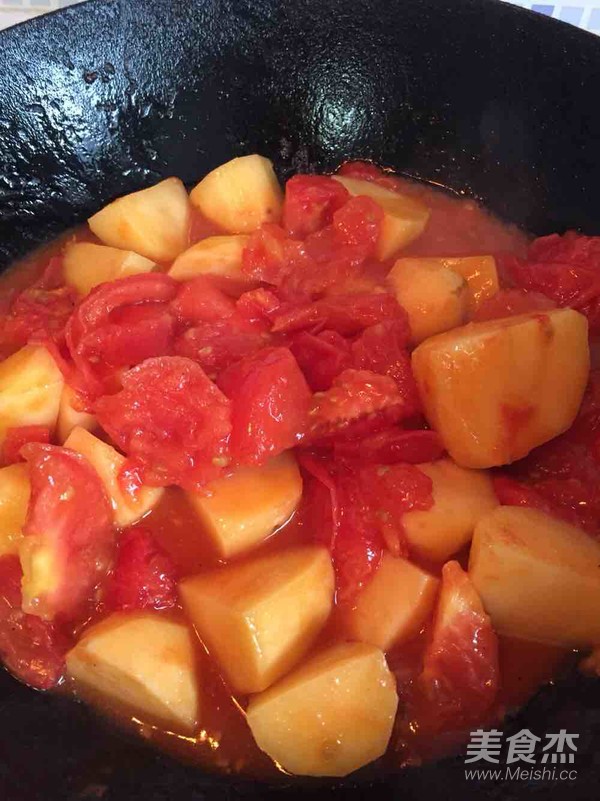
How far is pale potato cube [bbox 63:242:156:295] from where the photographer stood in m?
2.38

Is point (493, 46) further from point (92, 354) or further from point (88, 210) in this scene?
point (92, 354)

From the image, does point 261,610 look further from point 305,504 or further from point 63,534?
point 63,534

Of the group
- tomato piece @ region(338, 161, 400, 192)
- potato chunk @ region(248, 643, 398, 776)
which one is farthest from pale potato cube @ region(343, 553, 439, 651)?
tomato piece @ region(338, 161, 400, 192)

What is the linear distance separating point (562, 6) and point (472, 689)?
2907 mm

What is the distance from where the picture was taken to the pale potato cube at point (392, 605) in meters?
1.75

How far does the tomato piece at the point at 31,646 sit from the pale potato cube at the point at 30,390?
504 mm

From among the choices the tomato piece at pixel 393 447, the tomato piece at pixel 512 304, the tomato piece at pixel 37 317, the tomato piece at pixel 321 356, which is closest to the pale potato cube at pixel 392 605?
the tomato piece at pixel 393 447

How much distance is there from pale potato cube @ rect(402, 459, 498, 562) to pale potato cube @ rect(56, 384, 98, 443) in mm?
952

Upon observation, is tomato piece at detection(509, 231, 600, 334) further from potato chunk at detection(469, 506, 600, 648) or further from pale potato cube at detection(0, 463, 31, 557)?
pale potato cube at detection(0, 463, 31, 557)

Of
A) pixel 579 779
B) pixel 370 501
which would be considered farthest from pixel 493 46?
pixel 579 779

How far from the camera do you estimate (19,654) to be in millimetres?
1775

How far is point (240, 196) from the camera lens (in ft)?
8.63

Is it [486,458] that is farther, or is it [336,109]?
[336,109]

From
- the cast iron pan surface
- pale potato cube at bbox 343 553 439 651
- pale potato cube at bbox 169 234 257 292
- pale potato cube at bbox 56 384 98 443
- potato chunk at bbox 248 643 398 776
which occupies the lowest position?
potato chunk at bbox 248 643 398 776
